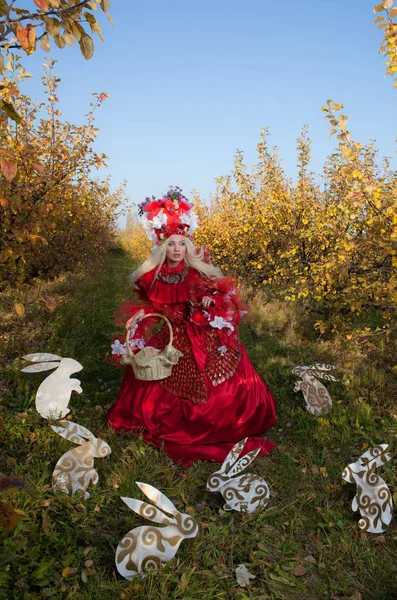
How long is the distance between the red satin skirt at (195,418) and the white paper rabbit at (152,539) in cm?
93

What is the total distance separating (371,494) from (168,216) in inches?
107

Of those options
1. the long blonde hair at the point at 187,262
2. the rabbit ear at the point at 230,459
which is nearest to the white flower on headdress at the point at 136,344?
the long blonde hair at the point at 187,262

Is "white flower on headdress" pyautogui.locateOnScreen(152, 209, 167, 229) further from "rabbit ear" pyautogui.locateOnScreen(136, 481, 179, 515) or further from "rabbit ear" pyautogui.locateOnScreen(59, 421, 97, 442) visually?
"rabbit ear" pyautogui.locateOnScreen(136, 481, 179, 515)

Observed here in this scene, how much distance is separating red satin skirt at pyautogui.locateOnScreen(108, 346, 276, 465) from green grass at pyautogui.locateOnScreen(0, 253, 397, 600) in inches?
5.0

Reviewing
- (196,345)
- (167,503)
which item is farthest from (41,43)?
(196,345)

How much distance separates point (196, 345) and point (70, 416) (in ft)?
4.24

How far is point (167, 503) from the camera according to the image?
2.37m

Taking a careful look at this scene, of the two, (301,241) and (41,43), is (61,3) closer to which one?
(41,43)

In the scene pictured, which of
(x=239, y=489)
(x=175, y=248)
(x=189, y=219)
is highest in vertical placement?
(x=189, y=219)

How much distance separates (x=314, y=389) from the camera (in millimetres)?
3980

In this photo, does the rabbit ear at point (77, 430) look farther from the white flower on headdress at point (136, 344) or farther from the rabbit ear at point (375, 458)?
the rabbit ear at point (375, 458)

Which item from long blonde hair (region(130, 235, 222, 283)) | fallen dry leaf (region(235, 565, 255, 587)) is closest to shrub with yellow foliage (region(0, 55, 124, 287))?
long blonde hair (region(130, 235, 222, 283))

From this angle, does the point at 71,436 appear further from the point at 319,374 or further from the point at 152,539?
the point at 319,374

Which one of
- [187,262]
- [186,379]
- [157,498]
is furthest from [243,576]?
[187,262]
